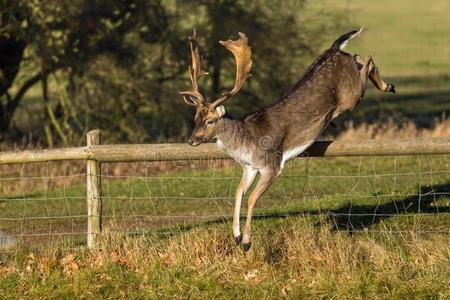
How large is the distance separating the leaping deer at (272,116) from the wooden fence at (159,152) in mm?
274

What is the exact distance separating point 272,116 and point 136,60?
1282 centimetres

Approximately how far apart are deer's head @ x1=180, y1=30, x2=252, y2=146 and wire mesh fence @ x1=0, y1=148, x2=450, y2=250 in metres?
0.76

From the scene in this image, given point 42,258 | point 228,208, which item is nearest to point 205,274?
point 42,258

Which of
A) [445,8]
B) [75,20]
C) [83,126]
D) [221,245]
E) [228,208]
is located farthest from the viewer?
[445,8]

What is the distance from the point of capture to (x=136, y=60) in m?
23.4

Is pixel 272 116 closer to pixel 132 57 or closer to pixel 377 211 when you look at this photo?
pixel 377 211

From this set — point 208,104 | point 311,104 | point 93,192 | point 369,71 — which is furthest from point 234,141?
point 369,71

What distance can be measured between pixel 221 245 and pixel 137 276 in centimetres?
88

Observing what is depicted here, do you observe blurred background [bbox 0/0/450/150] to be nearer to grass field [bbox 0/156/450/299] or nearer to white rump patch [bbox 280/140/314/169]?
grass field [bbox 0/156/450/299]

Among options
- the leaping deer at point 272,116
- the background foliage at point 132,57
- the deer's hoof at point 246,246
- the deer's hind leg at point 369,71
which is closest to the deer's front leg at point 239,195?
the leaping deer at point 272,116

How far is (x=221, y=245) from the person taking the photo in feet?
34.4

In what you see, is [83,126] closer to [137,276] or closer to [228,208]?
[228,208]

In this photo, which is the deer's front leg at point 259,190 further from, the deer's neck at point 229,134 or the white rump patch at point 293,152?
the deer's neck at point 229,134

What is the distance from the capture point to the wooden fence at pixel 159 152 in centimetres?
1070
